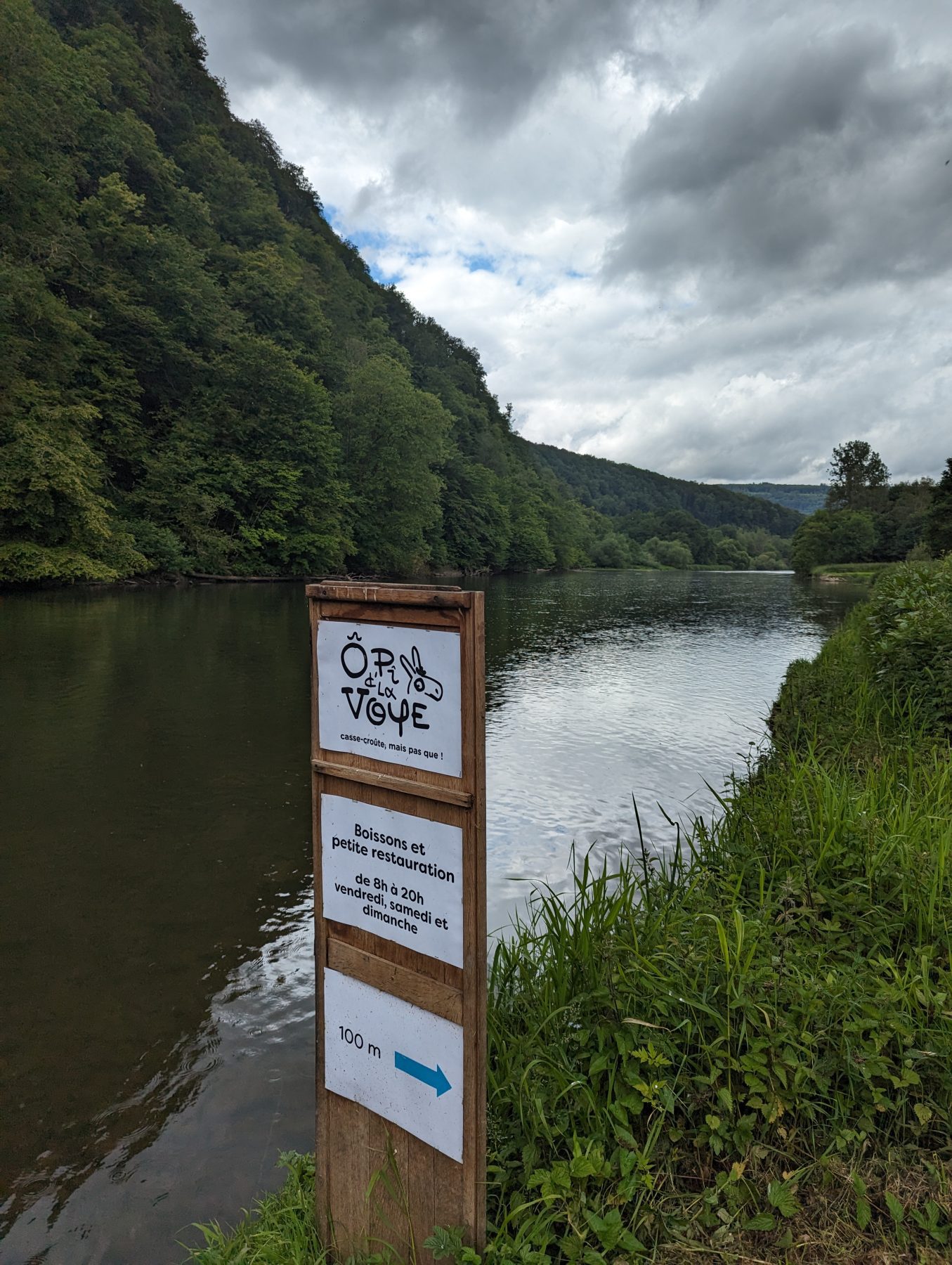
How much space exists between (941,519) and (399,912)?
191 ft

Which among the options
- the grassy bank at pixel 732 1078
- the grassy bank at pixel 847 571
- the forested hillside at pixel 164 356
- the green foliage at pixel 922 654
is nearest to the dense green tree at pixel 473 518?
the forested hillside at pixel 164 356

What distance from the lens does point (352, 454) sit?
4922cm

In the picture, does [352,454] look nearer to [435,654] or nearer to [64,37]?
[64,37]

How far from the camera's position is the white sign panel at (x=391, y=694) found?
187 cm

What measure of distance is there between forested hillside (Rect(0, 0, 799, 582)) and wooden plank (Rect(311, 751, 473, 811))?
27.9 meters

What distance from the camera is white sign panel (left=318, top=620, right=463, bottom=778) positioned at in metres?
1.87

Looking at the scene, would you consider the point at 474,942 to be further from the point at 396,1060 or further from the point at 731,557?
the point at 731,557

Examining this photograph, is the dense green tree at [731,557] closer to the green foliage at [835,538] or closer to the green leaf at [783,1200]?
the green foliage at [835,538]

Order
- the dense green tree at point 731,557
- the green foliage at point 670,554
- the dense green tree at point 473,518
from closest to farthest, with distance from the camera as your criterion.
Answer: the dense green tree at point 473,518 < the green foliage at point 670,554 < the dense green tree at point 731,557

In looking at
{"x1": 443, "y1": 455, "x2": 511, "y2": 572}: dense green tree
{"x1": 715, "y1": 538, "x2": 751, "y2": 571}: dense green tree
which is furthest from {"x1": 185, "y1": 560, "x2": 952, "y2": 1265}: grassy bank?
{"x1": 715, "y1": 538, "x2": 751, "y2": 571}: dense green tree

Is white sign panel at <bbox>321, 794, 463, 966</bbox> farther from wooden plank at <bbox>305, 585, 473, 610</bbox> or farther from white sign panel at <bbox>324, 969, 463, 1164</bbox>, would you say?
wooden plank at <bbox>305, 585, 473, 610</bbox>

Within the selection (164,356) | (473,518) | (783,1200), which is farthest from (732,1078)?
(473,518)

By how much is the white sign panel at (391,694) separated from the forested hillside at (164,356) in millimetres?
27835

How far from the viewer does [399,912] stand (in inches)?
79.3
